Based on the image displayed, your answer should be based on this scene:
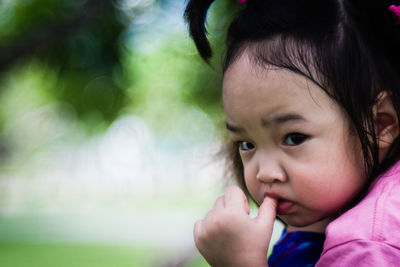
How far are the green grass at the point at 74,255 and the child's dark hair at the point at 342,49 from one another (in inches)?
212

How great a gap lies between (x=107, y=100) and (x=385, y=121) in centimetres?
344

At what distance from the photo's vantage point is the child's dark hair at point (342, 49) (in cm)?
125

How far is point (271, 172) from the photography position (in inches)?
49.6

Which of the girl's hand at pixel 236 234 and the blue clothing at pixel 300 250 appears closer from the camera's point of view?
the girl's hand at pixel 236 234

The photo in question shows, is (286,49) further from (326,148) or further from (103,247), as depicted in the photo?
(103,247)

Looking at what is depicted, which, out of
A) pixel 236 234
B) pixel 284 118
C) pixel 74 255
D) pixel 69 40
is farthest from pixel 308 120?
pixel 74 255

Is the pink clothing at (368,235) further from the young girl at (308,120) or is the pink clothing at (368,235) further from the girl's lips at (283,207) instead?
the girl's lips at (283,207)

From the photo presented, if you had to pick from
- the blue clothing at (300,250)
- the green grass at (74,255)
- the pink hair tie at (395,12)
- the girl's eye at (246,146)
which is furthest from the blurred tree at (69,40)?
the green grass at (74,255)

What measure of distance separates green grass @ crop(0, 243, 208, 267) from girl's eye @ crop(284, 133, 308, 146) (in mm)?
5373

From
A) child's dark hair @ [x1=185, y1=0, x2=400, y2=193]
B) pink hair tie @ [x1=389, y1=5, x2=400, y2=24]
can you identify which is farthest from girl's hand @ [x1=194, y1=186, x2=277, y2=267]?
pink hair tie @ [x1=389, y1=5, x2=400, y2=24]

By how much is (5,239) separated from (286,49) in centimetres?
941

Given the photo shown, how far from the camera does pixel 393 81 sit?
Answer: 131 cm

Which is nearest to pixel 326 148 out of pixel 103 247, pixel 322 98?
pixel 322 98

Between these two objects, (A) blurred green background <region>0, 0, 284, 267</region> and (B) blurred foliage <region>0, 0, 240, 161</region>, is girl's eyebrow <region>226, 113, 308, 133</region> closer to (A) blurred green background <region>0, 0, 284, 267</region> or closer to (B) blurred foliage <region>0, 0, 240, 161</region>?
(A) blurred green background <region>0, 0, 284, 267</region>
